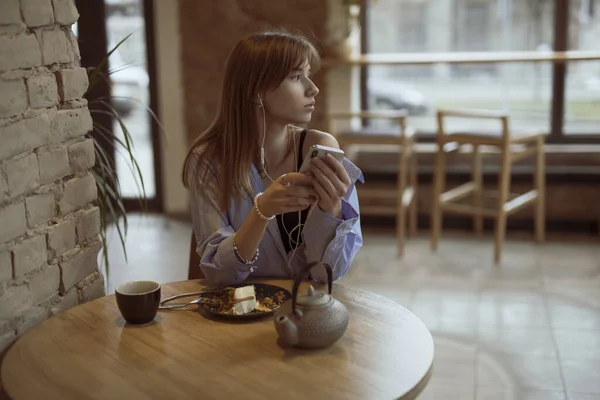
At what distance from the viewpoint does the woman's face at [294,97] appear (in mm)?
1697

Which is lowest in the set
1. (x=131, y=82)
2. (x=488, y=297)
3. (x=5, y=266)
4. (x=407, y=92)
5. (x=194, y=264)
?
(x=488, y=297)

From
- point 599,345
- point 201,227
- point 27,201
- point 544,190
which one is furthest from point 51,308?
point 544,190

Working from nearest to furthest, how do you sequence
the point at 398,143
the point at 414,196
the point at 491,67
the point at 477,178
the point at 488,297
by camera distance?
the point at 488,297, the point at 398,143, the point at 477,178, the point at 414,196, the point at 491,67

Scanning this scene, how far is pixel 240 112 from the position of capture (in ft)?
5.76

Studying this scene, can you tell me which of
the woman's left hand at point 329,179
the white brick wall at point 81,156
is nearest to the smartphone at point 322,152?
the woman's left hand at point 329,179

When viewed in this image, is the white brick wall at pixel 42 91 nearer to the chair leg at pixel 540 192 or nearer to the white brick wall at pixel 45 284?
the white brick wall at pixel 45 284

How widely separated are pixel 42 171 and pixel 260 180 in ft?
1.71

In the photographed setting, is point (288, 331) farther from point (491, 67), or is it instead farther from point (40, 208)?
point (491, 67)

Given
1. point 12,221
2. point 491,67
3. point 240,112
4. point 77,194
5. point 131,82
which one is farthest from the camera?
point 131,82

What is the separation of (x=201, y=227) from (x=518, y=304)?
2060 mm

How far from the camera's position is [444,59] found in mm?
4332

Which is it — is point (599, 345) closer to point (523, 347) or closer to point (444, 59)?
point (523, 347)

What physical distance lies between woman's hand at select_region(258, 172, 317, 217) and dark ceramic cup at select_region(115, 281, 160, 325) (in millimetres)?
284

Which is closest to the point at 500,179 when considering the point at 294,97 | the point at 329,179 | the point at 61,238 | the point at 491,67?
the point at 491,67
